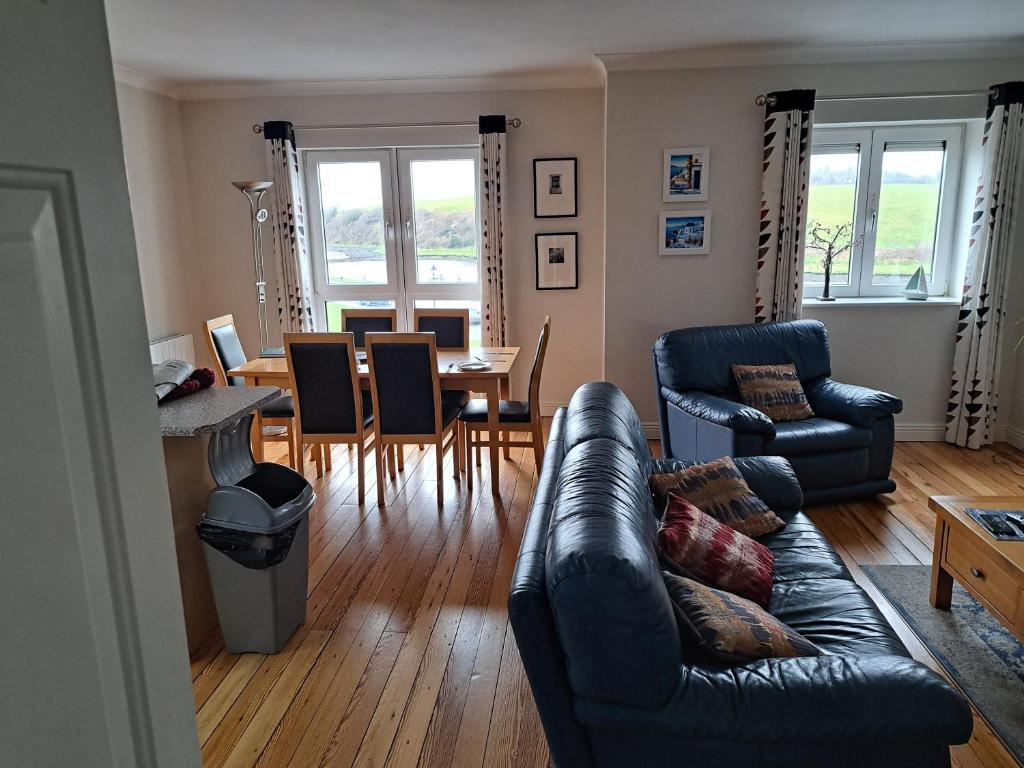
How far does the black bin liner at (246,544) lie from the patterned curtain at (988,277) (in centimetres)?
452

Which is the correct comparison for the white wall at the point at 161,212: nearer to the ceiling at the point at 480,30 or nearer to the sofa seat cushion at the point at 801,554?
the ceiling at the point at 480,30

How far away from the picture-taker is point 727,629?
1.64 metres

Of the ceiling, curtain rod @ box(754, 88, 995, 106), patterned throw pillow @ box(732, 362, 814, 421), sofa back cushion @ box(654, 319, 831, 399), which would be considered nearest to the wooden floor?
patterned throw pillow @ box(732, 362, 814, 421)

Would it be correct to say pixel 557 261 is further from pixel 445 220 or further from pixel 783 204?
pixel 783 204

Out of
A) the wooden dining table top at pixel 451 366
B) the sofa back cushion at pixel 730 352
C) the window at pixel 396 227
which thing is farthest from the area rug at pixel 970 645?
the window at pixel 396 227

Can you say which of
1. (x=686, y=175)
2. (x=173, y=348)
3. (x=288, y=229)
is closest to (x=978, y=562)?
(x=686, y=175)

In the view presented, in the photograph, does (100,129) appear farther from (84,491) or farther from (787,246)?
(787,246)

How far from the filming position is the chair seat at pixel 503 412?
402 centimetres

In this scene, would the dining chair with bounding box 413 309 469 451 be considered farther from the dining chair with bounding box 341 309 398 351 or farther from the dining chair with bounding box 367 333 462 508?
the dining chair with bounding box 367 333 462 508

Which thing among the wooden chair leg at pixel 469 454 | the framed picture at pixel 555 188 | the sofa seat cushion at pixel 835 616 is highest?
the framed picture at pixel 555 188

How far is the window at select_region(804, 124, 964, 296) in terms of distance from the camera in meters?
4.73

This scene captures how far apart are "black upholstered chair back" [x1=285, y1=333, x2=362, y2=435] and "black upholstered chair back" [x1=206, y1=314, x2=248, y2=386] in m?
0.91

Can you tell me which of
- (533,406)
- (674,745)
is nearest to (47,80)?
(674,745)

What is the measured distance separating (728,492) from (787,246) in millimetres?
2717
